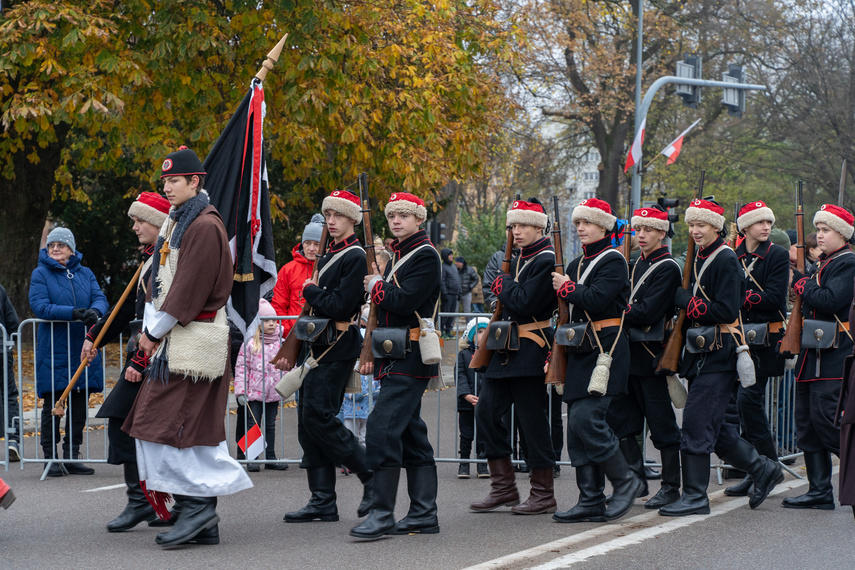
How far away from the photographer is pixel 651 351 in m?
7.56

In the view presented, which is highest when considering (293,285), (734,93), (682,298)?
(734,93)

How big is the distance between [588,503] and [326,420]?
1.75 m

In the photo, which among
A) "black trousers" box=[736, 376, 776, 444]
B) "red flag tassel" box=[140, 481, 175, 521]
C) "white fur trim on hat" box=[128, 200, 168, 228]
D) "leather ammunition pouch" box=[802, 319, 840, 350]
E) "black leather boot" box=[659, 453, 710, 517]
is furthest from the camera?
"black trousers" box=[736, 376, 776, 444]

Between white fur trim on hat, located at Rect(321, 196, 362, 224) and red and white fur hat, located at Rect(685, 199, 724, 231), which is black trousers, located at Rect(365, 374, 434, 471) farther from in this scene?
red and white fur hat, located at Rect(685, 199, 724, 231)

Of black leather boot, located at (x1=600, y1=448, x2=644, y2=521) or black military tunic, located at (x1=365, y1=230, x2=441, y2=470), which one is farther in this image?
black leather boot, located at (x1=600, y1=448, x2=644, y2=521)

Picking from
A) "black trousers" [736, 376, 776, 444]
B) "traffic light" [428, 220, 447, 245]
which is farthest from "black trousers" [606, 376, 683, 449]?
"traffic light" [428, 220, 447, 245]

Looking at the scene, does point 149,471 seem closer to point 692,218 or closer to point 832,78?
point 692,218

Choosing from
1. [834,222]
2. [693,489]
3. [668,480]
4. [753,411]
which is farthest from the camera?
[753,411]

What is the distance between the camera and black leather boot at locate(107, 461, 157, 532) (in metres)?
6.72

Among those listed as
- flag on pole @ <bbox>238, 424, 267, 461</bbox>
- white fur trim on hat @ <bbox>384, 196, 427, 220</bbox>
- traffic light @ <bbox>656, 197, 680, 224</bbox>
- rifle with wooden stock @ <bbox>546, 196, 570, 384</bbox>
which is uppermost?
traffic light @ <bbox>656, 197, 680, 224</bbox>

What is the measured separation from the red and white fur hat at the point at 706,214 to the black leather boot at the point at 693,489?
5.08ft

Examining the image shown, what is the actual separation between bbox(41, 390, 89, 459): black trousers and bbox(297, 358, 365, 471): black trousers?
9.40ft

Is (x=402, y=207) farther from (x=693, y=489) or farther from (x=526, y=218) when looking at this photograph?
(x=693, y=489)

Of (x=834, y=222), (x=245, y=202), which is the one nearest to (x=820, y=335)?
(x=834, y=222)
